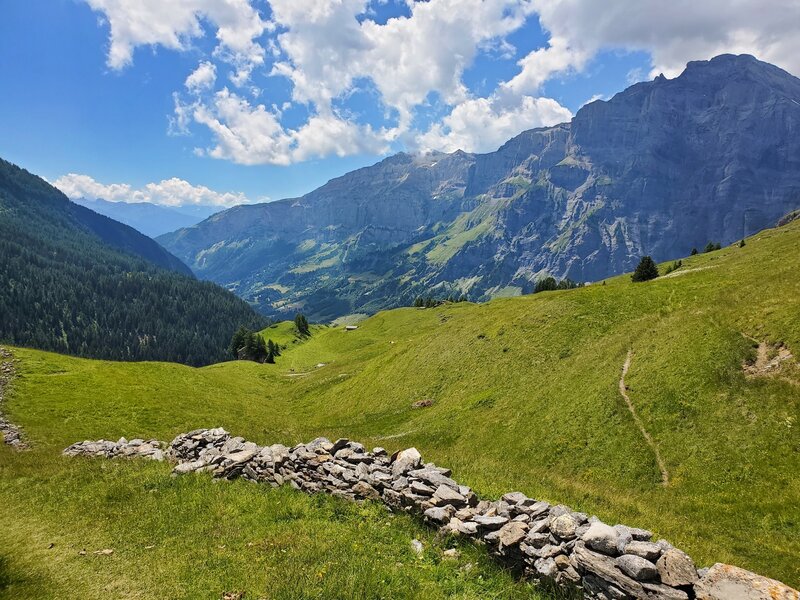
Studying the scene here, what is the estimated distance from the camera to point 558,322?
48.6 m

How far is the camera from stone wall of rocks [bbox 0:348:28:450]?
34438 millimetres

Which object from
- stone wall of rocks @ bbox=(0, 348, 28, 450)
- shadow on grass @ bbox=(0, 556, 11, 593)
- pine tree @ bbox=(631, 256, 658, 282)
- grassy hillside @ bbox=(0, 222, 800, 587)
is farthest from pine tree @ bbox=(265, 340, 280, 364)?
shadow on grass @ bbox=(0, 556, 11, 593)

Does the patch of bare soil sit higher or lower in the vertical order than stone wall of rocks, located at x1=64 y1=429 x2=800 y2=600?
higher

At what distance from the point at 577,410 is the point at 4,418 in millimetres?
50549

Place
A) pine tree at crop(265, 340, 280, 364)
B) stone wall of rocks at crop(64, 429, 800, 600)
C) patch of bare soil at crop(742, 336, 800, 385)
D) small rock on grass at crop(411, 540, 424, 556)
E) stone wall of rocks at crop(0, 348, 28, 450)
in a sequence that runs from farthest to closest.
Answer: pine tree at crop(265, 340, 280, 364) → stone wall of rocks at crop(0, 348, 28, 450) → patch of bare soil at crop(742, 336, 800, 385) → small rock on grass at crop(411, 540, 424, 556) → stone wall of rocks at crop(64, 429, 800, 600)

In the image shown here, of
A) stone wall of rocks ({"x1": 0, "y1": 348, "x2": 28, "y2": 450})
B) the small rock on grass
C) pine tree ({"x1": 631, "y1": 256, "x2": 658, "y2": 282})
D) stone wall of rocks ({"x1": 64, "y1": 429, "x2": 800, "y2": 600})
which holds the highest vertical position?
pine tree ({"x1": 631, "y1": 256, "x2": 658, "y2": 282})

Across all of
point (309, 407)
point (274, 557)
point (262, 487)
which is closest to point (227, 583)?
point (274, 557)

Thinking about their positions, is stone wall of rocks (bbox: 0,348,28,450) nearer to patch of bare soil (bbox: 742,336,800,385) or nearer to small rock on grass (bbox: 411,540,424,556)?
small rock on grass (bbox: 411,540,424,556)

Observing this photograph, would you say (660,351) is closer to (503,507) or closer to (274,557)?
(503,507)

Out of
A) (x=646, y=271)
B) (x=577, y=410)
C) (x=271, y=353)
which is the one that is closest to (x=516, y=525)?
(x=577, y=410)

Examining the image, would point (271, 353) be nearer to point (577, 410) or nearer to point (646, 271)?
point (646, 271)

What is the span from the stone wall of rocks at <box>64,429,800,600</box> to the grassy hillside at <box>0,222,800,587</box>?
2852 mm

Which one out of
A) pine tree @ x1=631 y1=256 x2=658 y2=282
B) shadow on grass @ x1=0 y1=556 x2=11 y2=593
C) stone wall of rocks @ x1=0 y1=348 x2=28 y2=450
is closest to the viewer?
shadow on grass @ x1=0 y1=556 x2=11 y2=593

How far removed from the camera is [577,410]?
32656 mm
